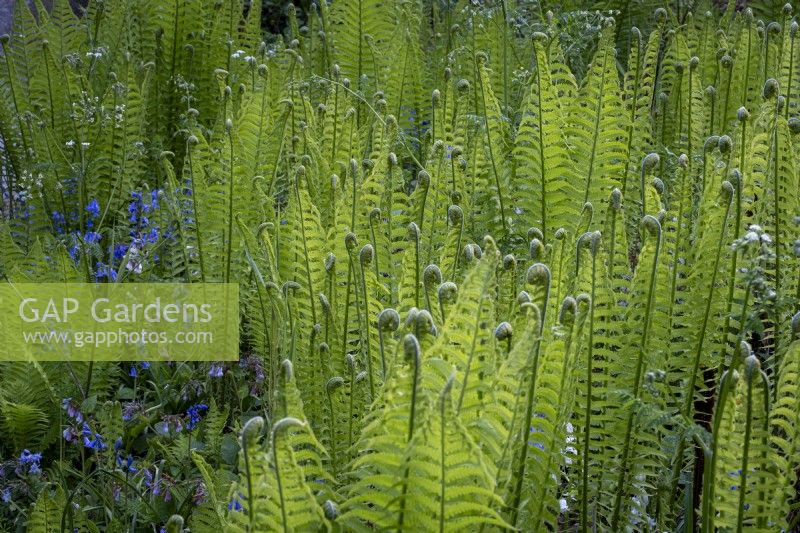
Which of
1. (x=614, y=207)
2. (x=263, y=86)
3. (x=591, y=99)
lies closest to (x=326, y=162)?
(x=263, y=86)

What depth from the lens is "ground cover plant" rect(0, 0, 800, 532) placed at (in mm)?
1608

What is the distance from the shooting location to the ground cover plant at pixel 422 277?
1.61 meters

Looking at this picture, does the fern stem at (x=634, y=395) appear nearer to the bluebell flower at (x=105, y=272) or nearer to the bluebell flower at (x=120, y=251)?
the bluebell flower at (x=105, y=272)

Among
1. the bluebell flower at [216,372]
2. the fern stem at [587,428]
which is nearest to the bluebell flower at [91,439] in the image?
the bluebell flower at [216,372]

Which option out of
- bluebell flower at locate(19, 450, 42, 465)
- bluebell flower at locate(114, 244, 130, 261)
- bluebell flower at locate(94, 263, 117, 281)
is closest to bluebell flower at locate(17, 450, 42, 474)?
bluebell flower at locate(19, 450, 42, 465)

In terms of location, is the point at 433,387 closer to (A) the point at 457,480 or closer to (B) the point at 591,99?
(A) the point at 457,480

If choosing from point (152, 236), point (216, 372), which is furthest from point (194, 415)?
point (152, 236)

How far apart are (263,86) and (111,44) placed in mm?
1581

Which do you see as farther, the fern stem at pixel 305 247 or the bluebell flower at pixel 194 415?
the bluebell flower at pixel 194 415

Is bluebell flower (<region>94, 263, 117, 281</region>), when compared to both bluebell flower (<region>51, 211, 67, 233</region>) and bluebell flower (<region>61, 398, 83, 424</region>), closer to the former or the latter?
bluebell flower (<region>51, 211, 67, 233</region>)

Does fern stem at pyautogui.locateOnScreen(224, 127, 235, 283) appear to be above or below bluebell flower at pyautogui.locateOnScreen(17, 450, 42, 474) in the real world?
above

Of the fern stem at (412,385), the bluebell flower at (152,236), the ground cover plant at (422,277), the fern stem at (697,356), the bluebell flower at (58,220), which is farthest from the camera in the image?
the bluebell flower at (58,220)

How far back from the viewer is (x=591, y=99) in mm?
2830

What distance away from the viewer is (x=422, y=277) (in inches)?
90.8
